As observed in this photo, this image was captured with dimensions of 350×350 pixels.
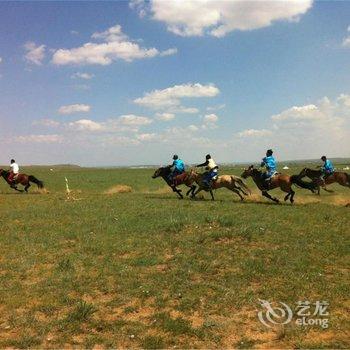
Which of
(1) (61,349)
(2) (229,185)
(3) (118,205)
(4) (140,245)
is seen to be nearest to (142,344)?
(1) (61,349)

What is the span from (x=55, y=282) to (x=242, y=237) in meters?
7.09

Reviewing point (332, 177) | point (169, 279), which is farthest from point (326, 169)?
point (169, 279)

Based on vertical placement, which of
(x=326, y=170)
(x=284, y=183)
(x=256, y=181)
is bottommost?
(x=284, y=183)

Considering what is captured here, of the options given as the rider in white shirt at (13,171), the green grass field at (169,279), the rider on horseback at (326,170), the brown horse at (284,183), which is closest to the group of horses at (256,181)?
the brown horse at (284,183)

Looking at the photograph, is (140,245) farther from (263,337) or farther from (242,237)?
(263,337)

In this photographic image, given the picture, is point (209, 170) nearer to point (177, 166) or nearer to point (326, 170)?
point (177, 166)

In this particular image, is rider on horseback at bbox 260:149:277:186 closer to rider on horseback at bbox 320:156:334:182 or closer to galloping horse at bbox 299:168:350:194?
galloping horse at bbox 299:168:350:194

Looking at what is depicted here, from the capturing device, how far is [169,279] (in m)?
11.9

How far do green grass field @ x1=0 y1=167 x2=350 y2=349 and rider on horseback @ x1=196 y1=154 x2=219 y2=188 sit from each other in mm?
8148

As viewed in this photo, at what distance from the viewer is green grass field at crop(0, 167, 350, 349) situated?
9.00 m

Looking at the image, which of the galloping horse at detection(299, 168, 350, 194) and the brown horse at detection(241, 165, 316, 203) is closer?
the brown horse at detection(241, 165, 316, 203)

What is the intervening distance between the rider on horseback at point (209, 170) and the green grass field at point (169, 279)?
8.15 meters

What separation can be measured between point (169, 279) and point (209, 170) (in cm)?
1627

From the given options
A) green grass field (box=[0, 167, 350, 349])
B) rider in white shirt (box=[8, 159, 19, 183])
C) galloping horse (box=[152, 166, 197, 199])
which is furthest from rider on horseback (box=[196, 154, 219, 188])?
rider in white shirt (box=[8, 159, 19, 183])
